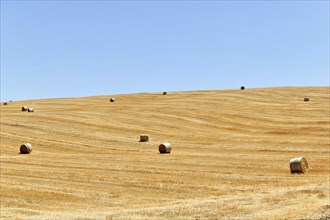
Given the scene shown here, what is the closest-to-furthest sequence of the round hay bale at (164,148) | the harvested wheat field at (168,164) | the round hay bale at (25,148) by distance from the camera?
the harvested wheat field at (168,164) → the round hay bale at (25,148) → the round hay bale at (164,148)

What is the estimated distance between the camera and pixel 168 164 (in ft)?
96.8

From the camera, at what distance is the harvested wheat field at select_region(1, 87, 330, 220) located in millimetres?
18469

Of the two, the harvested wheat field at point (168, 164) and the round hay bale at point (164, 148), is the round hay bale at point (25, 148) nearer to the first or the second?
the harvested wheat field at point (168, 164)

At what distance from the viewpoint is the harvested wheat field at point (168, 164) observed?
18.5 metres

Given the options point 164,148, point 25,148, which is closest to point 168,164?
point 164,148

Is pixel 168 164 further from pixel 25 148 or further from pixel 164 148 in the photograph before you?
pixel 25 148

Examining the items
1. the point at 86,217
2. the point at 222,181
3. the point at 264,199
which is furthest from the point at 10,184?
the point at 264,199

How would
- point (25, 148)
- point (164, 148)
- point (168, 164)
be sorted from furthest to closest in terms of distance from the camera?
point (164, 148) < point (25, 148) < point (168, 164)

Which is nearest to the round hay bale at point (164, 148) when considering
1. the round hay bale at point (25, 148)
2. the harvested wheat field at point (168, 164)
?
the harvested wheat field at point (168, 164)

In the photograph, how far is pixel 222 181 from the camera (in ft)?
79.9

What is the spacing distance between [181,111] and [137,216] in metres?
39.5

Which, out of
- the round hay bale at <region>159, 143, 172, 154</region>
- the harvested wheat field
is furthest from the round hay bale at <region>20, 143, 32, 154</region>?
the round hay bale at <region>159, 143, 172, 154</region>

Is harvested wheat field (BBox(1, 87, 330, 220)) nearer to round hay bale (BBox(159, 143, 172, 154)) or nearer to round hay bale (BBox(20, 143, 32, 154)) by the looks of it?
round hay bale (BBox(20, 143, 32, 154))

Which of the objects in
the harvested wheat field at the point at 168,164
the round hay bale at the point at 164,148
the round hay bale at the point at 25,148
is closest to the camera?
the harvested wheat field at the point at 168,164
